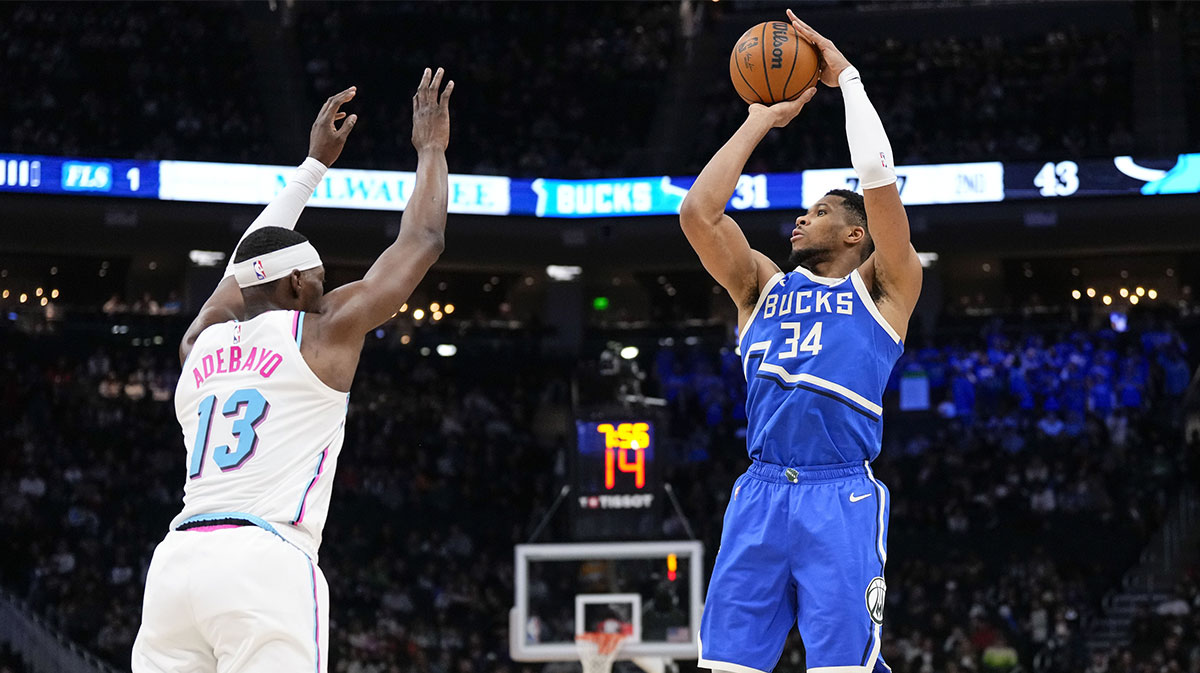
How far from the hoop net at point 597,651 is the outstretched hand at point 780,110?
8.13 metres

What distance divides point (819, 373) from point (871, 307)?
0.95 feet

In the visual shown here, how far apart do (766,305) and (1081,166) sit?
15902 mm

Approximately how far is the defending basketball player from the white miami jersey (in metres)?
1.29

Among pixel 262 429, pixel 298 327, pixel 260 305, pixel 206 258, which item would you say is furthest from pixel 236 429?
pixel 206 258

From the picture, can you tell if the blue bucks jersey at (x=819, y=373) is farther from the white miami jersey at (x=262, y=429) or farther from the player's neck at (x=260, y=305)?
the player's neck at (x=260, y=305)

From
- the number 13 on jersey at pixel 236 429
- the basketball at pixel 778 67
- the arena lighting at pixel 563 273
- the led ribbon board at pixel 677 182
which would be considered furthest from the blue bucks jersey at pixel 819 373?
the arena lighting at pixel 563 273

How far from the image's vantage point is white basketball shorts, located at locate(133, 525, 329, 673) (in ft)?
12.1

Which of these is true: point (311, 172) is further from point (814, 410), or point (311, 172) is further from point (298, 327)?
point (814, 410)

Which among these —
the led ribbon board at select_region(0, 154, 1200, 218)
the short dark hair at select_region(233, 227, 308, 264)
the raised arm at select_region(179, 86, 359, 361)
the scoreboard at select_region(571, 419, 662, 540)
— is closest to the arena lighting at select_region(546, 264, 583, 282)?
the led ribbon board at select_region(0, 154, 1200, 218)

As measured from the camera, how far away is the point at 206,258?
2323 centimetres

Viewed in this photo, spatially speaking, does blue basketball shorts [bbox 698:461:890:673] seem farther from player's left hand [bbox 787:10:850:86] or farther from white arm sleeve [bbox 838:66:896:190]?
player's left hand [bbox 787:10:850:86]

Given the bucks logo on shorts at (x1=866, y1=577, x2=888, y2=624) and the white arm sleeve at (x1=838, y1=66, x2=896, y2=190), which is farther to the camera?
the white arm sleeve at (x1=838, y1=66, x2=896, y2=190)

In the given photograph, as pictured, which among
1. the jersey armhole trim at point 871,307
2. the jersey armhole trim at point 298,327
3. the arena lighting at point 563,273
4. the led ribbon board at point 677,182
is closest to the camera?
the jersey armhole trim at point 298,327

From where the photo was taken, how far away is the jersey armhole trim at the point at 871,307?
450 cm
